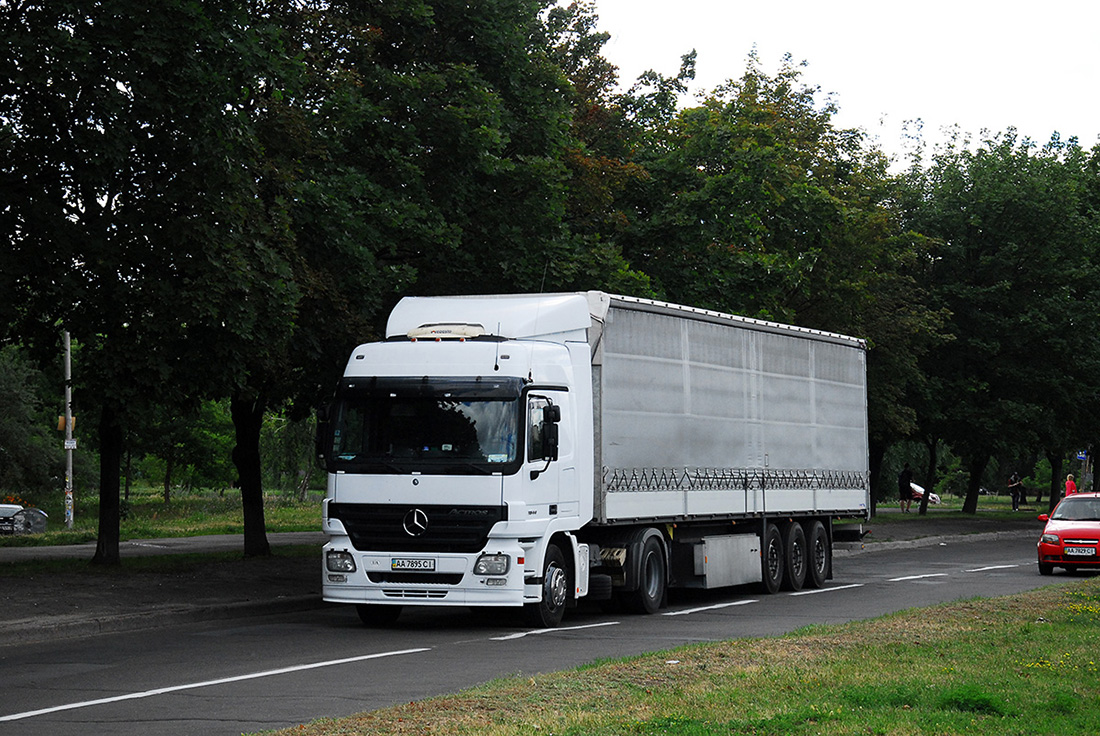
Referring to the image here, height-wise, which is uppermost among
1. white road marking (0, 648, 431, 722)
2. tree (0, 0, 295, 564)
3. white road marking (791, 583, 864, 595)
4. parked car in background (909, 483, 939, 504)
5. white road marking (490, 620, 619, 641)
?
tree (0, 0, 295, 564)

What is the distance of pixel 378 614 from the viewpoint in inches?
662

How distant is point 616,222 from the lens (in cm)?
2664

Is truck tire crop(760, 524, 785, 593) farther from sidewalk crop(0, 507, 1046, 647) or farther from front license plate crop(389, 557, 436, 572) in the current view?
front license plate crop(389, 557, 436, 572)

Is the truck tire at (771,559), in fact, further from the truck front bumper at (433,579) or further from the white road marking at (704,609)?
the truck front bumper at (433,579)

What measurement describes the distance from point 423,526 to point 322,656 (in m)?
2.67

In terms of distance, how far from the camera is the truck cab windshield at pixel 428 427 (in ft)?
52.0

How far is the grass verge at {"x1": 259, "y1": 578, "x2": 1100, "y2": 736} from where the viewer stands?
8320 mm

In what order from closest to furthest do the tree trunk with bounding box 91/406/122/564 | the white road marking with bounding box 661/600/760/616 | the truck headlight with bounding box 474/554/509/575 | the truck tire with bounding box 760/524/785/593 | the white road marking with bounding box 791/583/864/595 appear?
the truck headlight with bounding box 474/554/509/575
the white road marking with bounding box 661/600/760/616
the tree trunk with bounding box 91/406/122/564
the truck tire with bounding box 760/524/785/593
the white road marking with bounding box 791/583/864/595

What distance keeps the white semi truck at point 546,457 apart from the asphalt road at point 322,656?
59 cm

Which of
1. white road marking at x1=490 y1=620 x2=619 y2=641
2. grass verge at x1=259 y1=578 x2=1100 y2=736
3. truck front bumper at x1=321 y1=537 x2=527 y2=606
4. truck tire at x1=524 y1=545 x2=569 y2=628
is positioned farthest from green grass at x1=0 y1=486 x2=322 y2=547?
grass verge at x1=259 y1=578 x2=1100 y2=736

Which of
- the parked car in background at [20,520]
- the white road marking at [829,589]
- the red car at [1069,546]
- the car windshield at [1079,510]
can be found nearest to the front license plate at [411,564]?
the white road marking at [829,589]

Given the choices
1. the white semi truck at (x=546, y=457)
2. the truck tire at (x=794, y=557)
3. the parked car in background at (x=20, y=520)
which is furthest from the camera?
the parked car in background at (x=20, y=520)

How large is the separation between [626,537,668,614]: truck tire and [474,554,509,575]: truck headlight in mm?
2834

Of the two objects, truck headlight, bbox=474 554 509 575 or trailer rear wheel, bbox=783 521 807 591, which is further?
trailer rear wheel, bbox=783 521 807 591
